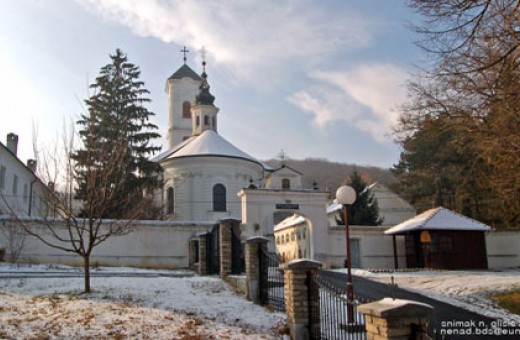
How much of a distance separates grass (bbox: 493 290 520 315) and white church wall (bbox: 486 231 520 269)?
634 inches

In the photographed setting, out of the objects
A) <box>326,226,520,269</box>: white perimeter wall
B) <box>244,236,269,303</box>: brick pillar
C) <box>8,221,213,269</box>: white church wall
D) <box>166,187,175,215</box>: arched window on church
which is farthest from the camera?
<box>166,187,175,215</box>: arched window on church

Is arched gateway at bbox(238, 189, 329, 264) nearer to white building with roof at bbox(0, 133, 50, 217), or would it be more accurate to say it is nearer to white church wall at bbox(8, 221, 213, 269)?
white church wall at bbox(8, 221, 213, 269)

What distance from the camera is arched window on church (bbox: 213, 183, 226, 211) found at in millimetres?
39044

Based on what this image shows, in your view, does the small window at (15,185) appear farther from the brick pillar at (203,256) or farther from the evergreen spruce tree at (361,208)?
the evergreen spruce tree at (361,208)

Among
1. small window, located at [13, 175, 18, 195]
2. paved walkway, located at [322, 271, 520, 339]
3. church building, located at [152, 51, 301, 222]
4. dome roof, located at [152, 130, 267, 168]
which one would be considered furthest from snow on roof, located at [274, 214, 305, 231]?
paved walkway, located at [322, 271, 520, 339]

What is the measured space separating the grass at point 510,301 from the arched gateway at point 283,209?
15.0 m

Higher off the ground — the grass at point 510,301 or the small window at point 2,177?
the small window at point 2,177

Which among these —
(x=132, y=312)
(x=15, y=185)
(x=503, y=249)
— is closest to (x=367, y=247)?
(x=503, y=249)

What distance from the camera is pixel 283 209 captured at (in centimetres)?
2933

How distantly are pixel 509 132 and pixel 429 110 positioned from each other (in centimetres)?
453

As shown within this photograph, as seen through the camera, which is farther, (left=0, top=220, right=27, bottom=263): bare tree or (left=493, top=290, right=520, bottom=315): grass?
(left=0, top=220, right=27, bottom=263): bare tree

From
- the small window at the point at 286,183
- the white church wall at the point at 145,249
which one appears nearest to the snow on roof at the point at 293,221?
the small window at the point at 286,183

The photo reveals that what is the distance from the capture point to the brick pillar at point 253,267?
12.3 metres

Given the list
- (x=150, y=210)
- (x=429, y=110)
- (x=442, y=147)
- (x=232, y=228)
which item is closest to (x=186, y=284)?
(x=232, y=228)
